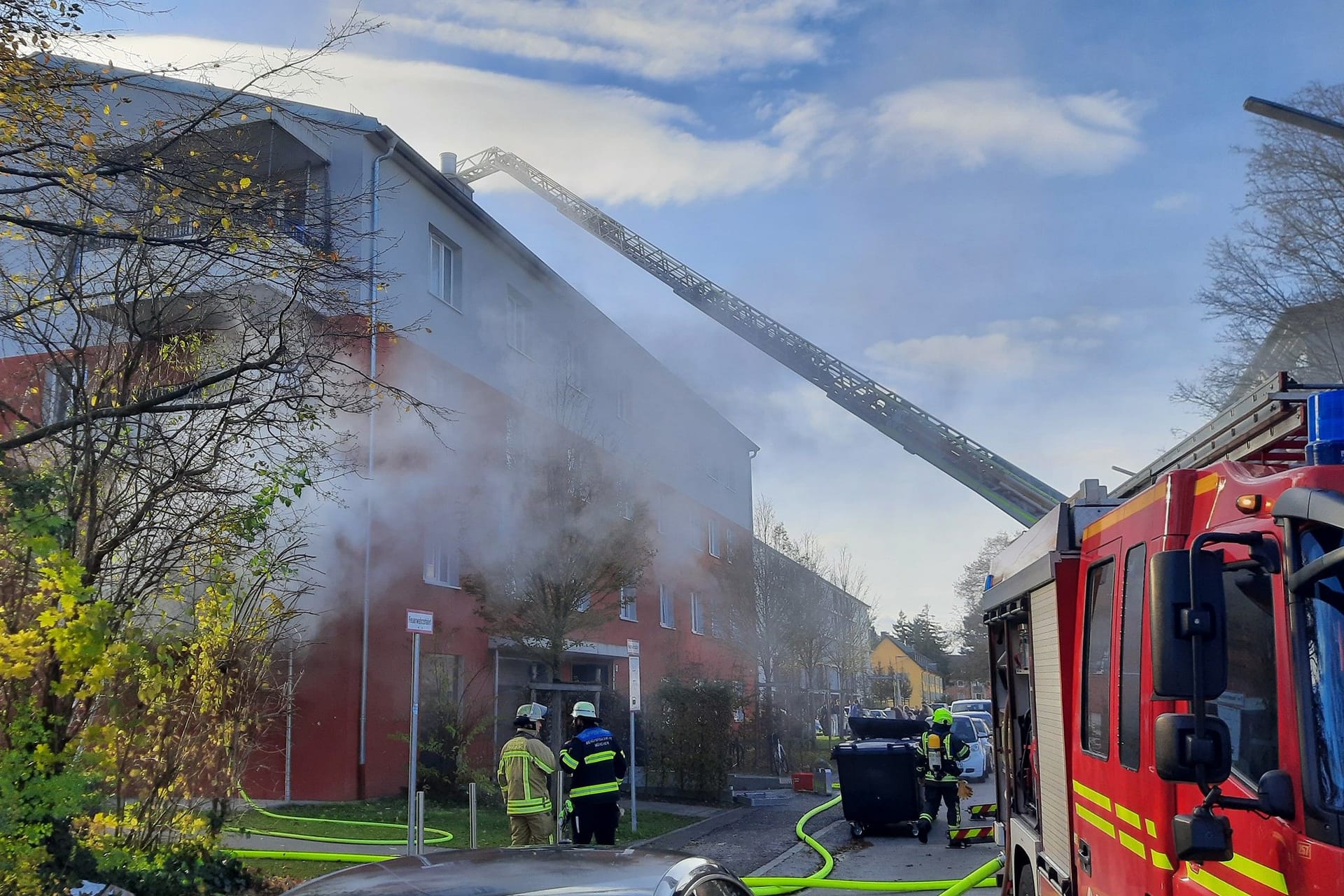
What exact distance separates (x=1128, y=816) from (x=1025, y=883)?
2710mm

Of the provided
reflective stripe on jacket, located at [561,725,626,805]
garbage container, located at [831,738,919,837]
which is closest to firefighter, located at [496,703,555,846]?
reflective stripe on jacket, located at [561,725,626,805]

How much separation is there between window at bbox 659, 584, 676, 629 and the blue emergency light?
25.2 metres

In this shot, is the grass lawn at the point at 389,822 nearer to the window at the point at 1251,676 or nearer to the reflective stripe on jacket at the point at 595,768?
the reflective stripe on jacket at the point at 595,768

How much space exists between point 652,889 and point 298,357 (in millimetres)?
4898

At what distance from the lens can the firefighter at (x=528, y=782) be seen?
8.46 metres

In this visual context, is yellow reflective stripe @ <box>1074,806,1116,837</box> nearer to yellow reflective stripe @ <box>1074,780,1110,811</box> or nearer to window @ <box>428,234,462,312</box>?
yellow reflective stripe @ <box>1074,780,1110,811</box>

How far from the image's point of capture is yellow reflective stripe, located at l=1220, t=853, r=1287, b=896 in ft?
8.59

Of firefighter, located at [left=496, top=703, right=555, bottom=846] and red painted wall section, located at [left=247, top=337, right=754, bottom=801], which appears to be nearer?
firefighter, located at [left=496, top=703, right=555, bottom=846]

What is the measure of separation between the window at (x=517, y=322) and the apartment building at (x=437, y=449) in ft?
0.09

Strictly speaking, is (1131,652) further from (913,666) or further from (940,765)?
(913,666)

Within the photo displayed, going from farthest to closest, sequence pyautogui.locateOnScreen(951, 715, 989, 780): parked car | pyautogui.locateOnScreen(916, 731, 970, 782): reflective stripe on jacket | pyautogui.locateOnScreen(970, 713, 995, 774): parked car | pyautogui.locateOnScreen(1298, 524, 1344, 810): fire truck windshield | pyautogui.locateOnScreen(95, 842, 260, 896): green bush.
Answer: pyautogui.locateOnScreen(970, 713, 995, 774): parked car → pyautogui.locateOnScreen(951, 715, 989, 780): parked car → pyautogui.locateOnScreen(916, 731, 970, 782): reflective stripe on jacket → pyautogui.locateOnScreen(95, 842, 260, 896): green bush → pyautogui.locateOnScreen(1298, 524, 1344, 810): fire truck windshield

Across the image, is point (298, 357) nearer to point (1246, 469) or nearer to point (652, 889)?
point (652, 889)

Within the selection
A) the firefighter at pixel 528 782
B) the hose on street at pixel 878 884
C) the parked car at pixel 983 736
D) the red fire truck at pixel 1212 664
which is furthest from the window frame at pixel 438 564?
the red fire truck at pixel 1212 664

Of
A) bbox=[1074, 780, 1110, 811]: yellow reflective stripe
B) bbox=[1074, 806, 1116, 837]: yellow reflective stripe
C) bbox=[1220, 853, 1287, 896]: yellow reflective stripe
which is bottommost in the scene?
bbox=[1074, 806, 1116, 837]: yellow reflective stripe
